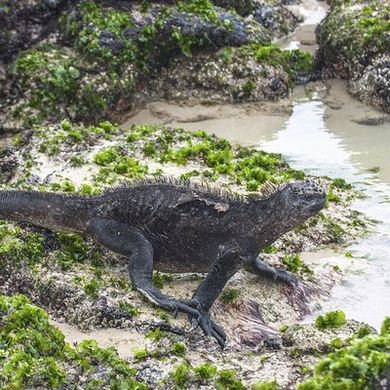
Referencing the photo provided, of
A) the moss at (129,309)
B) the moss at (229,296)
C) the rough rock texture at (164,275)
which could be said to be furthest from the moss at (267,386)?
the moss at (229,296)

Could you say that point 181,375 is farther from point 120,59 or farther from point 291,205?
point 120,59

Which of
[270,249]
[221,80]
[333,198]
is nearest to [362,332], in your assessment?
[270,249]

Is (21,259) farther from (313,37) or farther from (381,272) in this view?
(313,37)

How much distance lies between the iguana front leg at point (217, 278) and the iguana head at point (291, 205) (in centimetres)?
31

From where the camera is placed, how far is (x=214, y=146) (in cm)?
848

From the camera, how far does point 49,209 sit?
237 inches

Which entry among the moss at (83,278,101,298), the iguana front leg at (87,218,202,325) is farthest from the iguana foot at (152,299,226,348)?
the moss at (83,278,101,298)

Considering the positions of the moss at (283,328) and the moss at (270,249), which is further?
the moss at (270,249)

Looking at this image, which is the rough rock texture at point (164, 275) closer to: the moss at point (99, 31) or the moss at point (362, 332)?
the moss at point (362, 332)

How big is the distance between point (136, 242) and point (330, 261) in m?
1.87

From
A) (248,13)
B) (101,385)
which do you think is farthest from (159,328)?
(248,13)

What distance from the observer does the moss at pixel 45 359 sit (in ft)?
13.9

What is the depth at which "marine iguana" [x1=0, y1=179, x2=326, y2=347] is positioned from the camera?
5625 mm

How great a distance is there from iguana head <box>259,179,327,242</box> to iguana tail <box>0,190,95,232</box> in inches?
55.5
